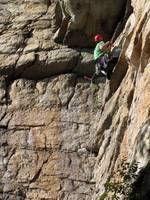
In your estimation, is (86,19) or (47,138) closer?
(47,138)

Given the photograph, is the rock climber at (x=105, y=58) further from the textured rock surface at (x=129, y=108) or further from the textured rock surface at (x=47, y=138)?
the textured rock surface at (x=47, y=138)

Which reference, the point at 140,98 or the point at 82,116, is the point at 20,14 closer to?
the point at 82,116

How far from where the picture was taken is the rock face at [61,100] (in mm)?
17531

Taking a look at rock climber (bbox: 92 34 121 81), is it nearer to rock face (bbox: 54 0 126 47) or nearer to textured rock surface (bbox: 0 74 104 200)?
textured rock surface (bbox: 0 74 104 200)

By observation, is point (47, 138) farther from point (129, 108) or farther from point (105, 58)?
point (129, 108)

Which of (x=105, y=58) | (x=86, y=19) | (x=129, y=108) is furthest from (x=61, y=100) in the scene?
(x=129, y=108)

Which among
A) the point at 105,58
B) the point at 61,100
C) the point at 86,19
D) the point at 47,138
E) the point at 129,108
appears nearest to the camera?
the point at 129,108

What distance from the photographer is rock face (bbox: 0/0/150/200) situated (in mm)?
17531

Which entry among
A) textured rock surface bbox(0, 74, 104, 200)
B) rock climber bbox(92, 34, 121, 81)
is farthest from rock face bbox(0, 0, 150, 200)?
rock climber bbox(92, 34, 121, 81)

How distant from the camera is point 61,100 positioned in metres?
20.9

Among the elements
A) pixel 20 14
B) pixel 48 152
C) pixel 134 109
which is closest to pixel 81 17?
pixel 20 14

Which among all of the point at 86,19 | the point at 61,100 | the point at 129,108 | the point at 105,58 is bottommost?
the point at 61,100

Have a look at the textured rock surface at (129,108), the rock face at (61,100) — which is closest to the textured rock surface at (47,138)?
the rock face at (61,100)

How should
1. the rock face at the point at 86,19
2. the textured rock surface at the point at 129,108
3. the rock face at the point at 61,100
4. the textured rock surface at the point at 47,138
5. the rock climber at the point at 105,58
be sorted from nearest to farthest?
the textured rock surface at the point at 129,108 < the rock face at the point at 61,100 < the rock climber at the point at 105,58 < the textured rock surface at the point at 47,138 < the rock face at the point at 86,19
